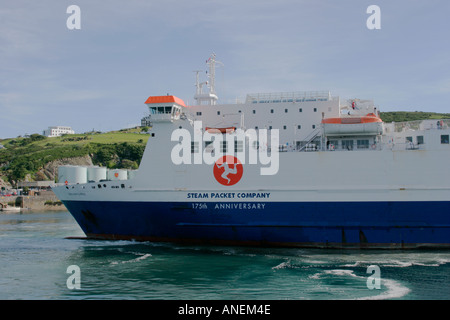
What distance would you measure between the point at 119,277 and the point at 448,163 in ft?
44.4

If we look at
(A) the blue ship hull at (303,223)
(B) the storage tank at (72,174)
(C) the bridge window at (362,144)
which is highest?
(C) the bridge window at (362,144)

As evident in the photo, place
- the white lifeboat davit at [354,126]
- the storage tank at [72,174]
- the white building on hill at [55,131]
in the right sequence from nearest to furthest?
the white lifeboat davit at [354,126]
the storage tank at [72,174]
the white building on hill at [55,131]

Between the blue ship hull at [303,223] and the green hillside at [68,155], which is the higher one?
the green hillside at [68,155]

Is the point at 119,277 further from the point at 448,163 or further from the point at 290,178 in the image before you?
the point at 448,163

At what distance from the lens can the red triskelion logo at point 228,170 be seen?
16.6 meters

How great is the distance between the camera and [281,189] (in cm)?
1623

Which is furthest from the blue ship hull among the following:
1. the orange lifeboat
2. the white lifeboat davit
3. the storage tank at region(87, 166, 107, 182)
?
the storage tank at region(87, 166, 107, 182)

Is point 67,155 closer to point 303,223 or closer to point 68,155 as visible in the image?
point 68,155

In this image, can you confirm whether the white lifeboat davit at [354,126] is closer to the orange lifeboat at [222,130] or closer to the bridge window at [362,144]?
the bridge window at [362,144]

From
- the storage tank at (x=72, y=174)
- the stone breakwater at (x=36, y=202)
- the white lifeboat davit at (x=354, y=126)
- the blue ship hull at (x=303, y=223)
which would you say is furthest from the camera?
the stone breakwater at (x=36, y=202)

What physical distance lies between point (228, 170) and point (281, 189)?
2.42m

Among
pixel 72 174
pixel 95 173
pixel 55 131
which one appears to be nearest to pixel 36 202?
pixel 72 174

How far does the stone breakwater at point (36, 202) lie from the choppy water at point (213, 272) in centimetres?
3735

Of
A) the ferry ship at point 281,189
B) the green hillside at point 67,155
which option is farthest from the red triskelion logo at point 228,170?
the green hillside at point 67,155
